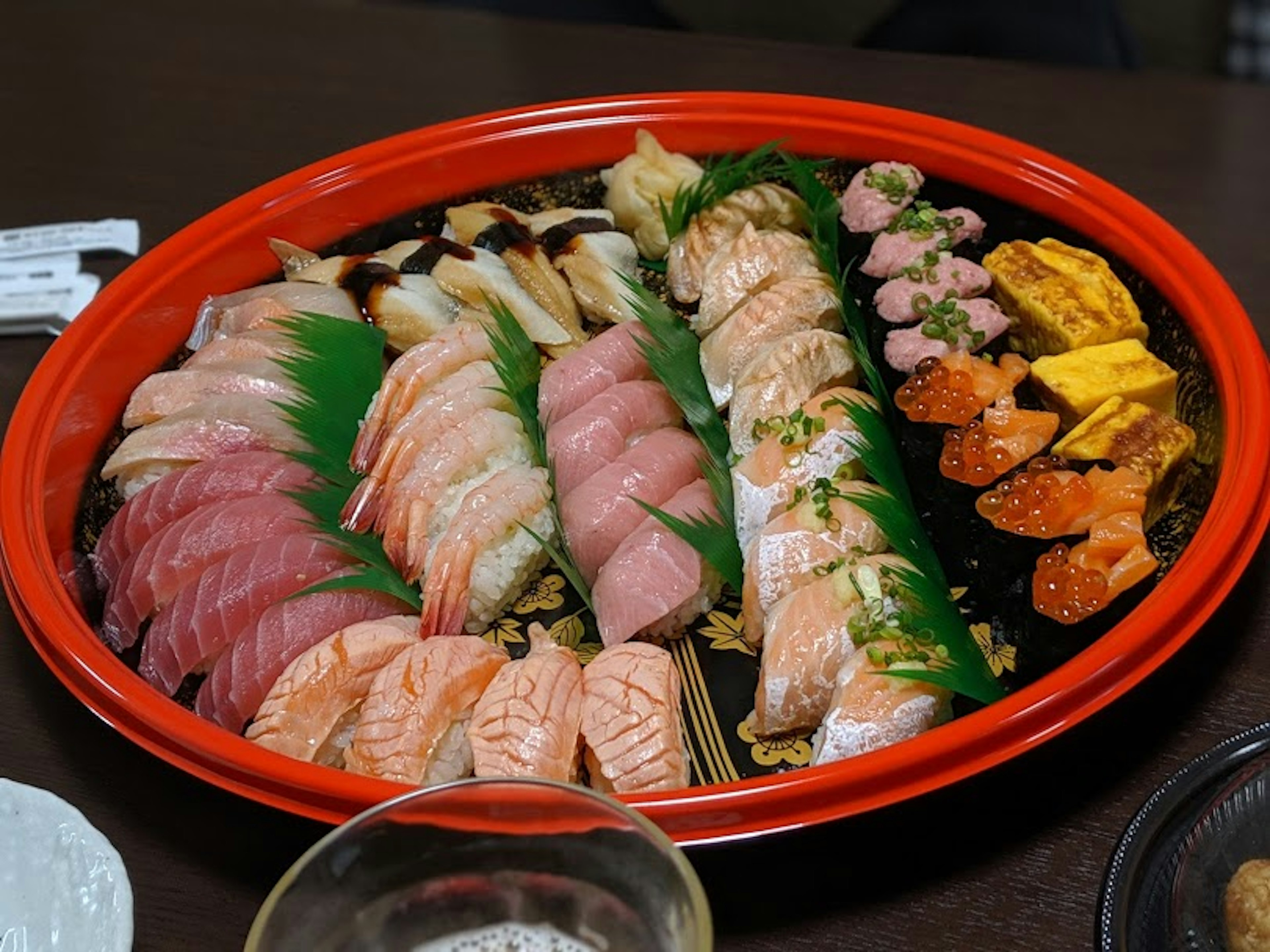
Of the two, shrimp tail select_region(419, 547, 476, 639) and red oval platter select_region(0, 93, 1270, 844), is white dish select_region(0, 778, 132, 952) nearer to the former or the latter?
red oval platter select_region(0, 93, 1270, 844)

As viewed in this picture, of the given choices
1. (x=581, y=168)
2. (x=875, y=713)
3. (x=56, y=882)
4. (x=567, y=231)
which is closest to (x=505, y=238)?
(x=567, y=231)

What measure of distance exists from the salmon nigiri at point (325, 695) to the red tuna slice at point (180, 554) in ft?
0.83

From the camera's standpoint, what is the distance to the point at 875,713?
158 centimetres

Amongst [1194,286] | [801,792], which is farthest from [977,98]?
[801,792]

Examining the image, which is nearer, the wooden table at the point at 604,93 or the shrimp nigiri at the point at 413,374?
the wooden table at the point at 604,93

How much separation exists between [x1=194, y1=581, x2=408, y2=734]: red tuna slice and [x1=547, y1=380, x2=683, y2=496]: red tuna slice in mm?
383

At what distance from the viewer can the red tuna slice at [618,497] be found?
1952 mm

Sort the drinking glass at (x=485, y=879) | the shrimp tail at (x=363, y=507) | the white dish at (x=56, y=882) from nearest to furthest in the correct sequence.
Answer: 1. the drinking glass at (x=485, y=879)
2. the white dish at (x=56, y=882)
3. the shrimp tail at (x=363, y=507)

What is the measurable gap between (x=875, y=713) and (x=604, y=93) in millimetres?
1810

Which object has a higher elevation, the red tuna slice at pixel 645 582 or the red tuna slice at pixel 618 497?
the red tuna slice at pixel 618 497

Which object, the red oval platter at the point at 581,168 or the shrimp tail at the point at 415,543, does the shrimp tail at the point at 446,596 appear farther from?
the red oval platter at the point at 581,168

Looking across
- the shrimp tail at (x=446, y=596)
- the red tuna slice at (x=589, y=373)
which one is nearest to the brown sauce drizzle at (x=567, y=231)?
the red tuna slice at (x=589, y=373)

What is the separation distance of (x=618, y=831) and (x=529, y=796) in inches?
3.1

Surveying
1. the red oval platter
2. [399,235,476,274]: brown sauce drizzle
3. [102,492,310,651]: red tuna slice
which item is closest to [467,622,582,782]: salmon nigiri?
the red oval platter
